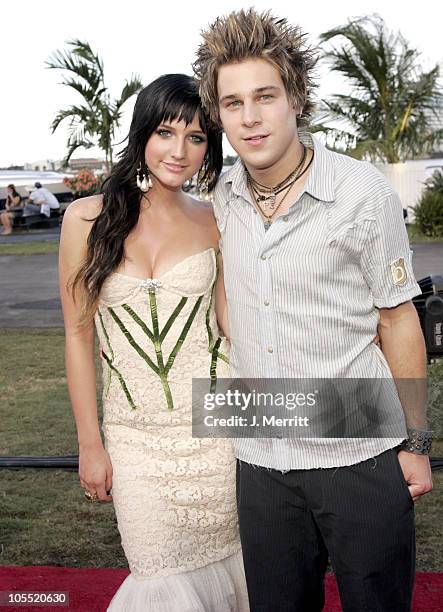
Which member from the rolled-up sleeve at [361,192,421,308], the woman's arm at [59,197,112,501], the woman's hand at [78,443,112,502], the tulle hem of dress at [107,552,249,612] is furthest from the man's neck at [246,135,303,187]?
the tulle hem of dress at [107,552,249,612]

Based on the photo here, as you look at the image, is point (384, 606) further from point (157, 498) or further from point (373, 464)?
point (157, 498)

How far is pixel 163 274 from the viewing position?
2.71m

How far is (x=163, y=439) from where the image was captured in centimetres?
270

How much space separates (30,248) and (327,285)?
18.7m

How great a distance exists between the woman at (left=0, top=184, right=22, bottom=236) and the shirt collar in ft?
76.2

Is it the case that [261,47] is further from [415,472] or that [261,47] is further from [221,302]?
[415,472]

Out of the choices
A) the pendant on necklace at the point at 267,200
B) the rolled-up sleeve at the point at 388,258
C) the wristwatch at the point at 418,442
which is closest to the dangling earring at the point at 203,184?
the pendant on necklace at the point at 267,200

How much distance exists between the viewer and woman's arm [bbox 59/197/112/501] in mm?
2695

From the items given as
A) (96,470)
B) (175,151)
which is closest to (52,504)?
(96,470)

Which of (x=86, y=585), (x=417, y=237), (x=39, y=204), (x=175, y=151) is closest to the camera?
(x=175, y=151)

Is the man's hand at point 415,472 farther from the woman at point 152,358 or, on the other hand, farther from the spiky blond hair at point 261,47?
the spiky blond hair at point 261,47

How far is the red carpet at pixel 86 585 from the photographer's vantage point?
3.61 m

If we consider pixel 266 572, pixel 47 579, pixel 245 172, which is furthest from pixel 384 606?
pixel 47 579

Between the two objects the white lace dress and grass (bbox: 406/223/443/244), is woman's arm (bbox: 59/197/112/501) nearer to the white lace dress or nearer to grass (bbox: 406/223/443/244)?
the white lace dress
